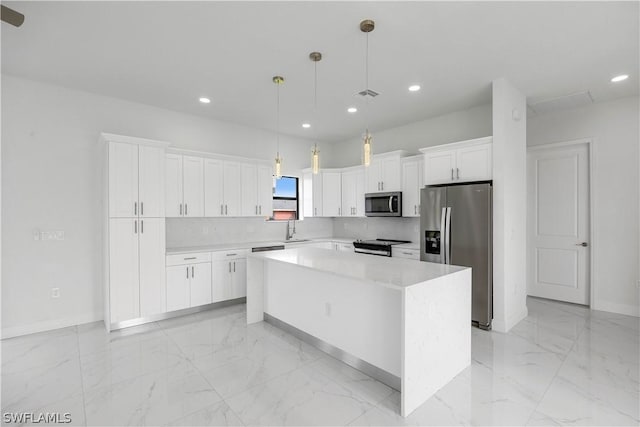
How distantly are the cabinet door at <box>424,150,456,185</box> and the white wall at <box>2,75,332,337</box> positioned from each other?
4106 millimetres

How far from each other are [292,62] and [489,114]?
Result: 2.95 metres

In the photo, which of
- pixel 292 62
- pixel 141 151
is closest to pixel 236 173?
pixel 141 151

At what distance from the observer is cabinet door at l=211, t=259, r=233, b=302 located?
432 centimetres

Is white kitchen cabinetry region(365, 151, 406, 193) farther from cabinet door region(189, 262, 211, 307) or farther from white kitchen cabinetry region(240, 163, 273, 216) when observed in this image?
cabinet door region(189, 262, 211, 307)

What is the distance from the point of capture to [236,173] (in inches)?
191

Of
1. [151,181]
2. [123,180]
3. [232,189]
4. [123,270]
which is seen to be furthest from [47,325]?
[232,189]

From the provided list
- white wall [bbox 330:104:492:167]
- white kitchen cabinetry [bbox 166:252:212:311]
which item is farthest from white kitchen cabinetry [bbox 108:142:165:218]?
white wall [bbox 330:104:492:167]

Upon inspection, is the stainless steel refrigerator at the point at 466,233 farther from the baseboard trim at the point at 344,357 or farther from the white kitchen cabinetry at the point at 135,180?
the white kitchen cabinetry at the point at 135,180

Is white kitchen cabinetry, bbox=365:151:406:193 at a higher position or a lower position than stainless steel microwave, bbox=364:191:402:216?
higher

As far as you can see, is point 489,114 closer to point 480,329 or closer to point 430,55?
point 430,55

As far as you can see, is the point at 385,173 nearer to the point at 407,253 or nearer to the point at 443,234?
the point at 407,253

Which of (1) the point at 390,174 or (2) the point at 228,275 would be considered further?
(1) the point at 390,174

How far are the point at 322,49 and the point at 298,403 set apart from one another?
2980 millimetres

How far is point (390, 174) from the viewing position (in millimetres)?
5094
